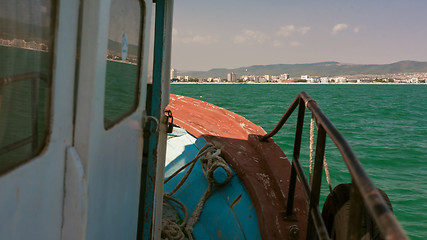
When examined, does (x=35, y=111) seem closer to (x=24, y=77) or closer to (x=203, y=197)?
(x=24, y=77)

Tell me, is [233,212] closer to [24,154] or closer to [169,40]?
[169,40]

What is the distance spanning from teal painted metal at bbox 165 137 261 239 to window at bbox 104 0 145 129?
1381mm

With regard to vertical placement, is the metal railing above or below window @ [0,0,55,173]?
below

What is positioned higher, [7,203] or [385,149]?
[7,203]

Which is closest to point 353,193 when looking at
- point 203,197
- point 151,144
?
point 151,144

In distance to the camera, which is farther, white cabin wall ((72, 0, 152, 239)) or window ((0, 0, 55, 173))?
white cabin wall ((72, 0, 152, 239))

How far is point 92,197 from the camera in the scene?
1.25 metres

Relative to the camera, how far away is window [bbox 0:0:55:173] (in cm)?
87

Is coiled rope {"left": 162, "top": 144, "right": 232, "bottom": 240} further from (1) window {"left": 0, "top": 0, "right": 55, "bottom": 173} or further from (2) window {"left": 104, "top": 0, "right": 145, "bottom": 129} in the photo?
(1) window {"left": 0, "top": 0, "right": 55, "bottom": 173}

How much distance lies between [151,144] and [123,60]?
2.46 ft

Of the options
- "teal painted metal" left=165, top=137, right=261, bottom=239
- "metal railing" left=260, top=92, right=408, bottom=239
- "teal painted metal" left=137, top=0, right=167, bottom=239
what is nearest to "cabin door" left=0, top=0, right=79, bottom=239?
"metal railing" left=260, top=92, right=408, bottom=239

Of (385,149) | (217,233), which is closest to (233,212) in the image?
(217,233)

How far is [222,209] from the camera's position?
3.15 metres

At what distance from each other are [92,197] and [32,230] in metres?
0.31
